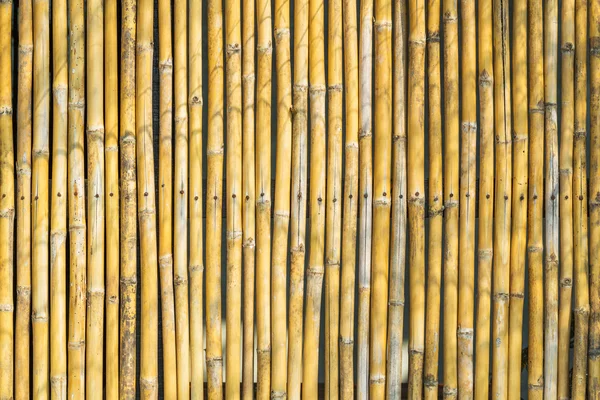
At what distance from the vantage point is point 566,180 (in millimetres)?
1899

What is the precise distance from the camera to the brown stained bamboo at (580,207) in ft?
6.23

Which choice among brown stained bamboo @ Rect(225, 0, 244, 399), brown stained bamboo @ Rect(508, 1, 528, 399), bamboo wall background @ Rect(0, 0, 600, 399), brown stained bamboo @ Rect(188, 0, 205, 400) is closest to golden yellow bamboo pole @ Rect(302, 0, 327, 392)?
→ bamboo wall background @ Rect(0, 0, 600, 399)

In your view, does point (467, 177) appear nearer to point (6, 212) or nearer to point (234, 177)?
point (234, 177)

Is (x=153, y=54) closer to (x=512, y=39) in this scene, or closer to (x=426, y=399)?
(x=512, y=39)

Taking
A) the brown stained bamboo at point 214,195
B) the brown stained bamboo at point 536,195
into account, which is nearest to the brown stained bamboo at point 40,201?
the brown stained bamboo at point 214,195

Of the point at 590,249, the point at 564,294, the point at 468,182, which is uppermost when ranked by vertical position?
the point at 468,182

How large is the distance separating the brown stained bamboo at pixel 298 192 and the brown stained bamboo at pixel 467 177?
0.44 m

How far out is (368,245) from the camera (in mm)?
1888

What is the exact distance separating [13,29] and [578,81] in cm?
161

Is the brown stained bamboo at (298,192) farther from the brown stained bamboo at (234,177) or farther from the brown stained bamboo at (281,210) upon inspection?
the brown stained bamboo at (234,177)

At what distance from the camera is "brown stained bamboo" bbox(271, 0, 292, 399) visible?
6.15ft

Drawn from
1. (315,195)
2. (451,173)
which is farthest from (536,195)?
(315,195)

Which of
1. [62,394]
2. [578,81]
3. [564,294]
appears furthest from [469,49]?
[62,394]

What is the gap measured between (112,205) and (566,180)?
1.27 metres
